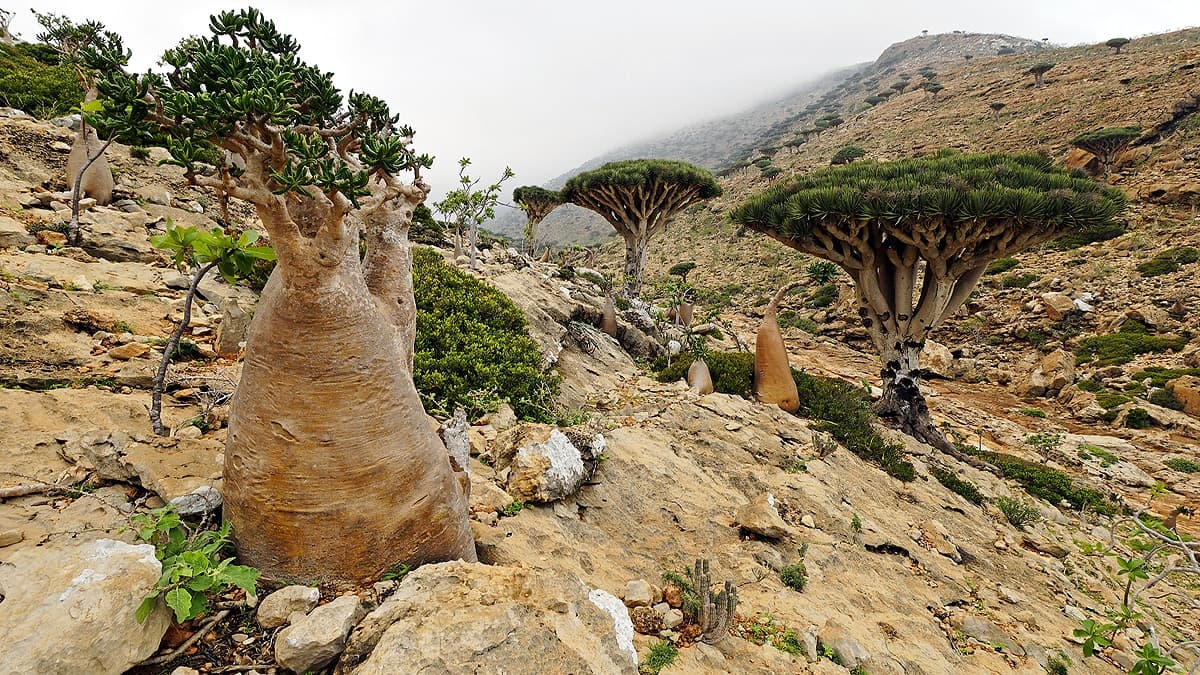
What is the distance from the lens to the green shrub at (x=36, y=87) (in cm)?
1166

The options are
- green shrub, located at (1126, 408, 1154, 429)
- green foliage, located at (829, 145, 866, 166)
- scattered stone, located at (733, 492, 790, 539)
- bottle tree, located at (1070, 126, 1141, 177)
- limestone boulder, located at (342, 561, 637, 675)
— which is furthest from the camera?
green foliage, located at (829, 145, 866, 166)

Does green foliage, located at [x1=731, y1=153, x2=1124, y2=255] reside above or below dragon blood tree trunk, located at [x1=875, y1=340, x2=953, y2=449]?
above

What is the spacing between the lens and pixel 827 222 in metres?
9.60

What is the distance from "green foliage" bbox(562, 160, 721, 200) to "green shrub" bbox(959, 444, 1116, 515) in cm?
1461

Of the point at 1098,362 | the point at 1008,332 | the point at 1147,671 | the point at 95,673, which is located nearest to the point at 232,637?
the point at 95,673

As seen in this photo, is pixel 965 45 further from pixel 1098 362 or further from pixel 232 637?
pixel 232 637

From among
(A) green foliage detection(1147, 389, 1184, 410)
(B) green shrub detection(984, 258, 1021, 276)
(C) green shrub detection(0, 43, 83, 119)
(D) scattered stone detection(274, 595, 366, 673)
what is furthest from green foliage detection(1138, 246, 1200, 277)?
(C) green shrub detection(0, 43, 83, 119)

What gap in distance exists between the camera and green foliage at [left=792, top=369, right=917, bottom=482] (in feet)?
23.7

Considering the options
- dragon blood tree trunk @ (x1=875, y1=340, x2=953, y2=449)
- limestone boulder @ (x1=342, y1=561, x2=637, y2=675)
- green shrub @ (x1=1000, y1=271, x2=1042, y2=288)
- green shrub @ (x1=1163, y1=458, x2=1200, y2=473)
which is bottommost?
green shrub @ (x1=1163, y1=458, x2=1200, y2=473)

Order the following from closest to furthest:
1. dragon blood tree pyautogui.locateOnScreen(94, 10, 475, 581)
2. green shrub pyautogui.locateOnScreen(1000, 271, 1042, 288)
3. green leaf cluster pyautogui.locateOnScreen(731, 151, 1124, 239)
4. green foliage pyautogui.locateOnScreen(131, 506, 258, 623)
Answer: green foliage pyautogui.locateOnScreen(131, 506, 258, 623)
dragon blood tree pyautogui.locateOnScreen(94, 10, 475, 581)
green leaf cluster pyautogui.locateOnScreen(731, 151, 1124, 239)
green shrub pyautogui.locateOnScreen(1000, 271, 1042, 288)

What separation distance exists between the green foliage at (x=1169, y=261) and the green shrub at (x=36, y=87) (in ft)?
96.6

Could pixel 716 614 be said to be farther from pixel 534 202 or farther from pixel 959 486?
pixel 534 202

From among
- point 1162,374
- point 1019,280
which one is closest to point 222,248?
point 1162,374

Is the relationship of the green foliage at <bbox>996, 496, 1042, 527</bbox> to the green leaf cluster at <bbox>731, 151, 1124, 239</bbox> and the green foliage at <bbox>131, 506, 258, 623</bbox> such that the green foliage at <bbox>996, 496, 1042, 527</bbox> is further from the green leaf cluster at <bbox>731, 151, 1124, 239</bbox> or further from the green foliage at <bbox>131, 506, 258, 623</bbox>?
the green foliage at <bbox>131, 506, 258, 623</bbox>
